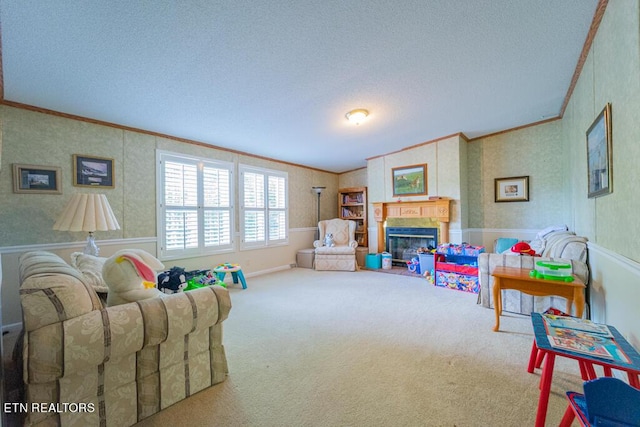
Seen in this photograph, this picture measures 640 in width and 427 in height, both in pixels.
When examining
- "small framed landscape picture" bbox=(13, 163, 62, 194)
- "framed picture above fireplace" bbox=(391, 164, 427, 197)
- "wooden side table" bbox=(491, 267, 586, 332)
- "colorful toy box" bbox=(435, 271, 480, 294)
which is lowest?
"colorful toy box" bbox=(435, 271, 480, 294)

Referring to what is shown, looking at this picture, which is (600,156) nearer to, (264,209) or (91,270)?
(91,270)

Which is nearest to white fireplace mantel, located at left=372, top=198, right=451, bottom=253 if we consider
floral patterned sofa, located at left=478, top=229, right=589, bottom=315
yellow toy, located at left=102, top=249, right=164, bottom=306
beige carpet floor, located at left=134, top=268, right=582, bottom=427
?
floral patterned sofa, located at left=478, top=229, right=589, bottom=315

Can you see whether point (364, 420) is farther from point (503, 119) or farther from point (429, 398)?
point (503, 119)

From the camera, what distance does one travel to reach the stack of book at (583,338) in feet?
4.00

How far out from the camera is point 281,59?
229cm

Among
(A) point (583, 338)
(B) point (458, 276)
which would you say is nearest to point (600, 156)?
(A) point (583, 338)

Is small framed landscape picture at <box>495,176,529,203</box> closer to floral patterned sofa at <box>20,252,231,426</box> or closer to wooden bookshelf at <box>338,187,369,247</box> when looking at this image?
wooden bookshelf at <box>338,187,369,247</box>

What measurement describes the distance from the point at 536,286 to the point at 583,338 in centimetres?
116

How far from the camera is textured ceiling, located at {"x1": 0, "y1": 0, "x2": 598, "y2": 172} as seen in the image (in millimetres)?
1789

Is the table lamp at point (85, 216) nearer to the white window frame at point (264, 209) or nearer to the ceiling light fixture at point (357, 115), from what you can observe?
the white window frame at point (264, 209)

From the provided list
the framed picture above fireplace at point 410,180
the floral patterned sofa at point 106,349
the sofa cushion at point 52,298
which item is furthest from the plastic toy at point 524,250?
the sofa cushion at point 52,298

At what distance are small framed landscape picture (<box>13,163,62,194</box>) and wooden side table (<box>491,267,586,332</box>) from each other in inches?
191

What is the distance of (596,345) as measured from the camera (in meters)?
1.29

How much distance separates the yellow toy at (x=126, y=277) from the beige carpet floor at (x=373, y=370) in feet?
2.31
